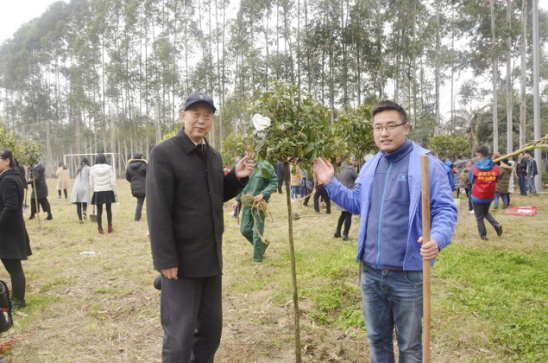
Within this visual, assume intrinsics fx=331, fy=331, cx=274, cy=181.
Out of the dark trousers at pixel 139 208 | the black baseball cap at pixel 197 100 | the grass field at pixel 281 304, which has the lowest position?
the grass field at pixel 281 304

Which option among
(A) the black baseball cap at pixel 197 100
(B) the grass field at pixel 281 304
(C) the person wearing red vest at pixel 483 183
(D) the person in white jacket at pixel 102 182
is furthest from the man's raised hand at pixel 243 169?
(D) the person in white jacket at pixel 102 182

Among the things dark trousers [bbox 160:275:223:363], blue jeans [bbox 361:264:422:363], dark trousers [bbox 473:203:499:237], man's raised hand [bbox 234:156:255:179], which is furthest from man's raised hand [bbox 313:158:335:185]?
dark trousers [bbox 473:203:499:237]

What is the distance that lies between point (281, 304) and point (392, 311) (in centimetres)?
238

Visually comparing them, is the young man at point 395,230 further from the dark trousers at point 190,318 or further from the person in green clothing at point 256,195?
the person in green clothing at point 256,195

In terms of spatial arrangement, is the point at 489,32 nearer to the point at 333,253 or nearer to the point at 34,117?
the point at 333,253

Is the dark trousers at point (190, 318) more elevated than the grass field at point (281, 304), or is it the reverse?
the dark trousers at point (190, 318)

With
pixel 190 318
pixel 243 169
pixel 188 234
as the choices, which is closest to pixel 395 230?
pixel 243 169

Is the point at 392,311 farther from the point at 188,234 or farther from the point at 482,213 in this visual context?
the point at 482,213

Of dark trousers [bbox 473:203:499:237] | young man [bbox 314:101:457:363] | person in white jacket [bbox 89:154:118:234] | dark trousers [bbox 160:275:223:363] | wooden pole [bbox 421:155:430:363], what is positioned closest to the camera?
wooden pole [bbox 421:155:430:363]

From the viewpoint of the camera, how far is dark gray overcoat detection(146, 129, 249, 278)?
233cm

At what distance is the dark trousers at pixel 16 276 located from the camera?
14.2ft

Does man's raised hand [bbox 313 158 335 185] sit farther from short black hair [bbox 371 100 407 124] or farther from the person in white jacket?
the person in white jacket

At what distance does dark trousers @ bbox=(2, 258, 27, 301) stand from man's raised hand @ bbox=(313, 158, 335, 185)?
4223 mm

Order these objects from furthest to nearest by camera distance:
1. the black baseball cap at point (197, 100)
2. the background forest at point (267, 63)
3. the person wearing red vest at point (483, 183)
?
1. the background forest at point (267, 63)
2. the person wearing red vest at point (483, 183)
3. the black baseball cap at point (197, 100)
